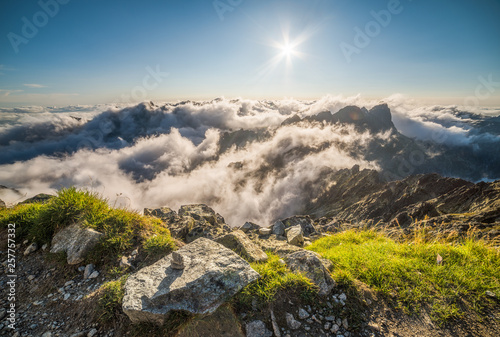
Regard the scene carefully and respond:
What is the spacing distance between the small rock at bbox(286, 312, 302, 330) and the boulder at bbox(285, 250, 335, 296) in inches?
37.9

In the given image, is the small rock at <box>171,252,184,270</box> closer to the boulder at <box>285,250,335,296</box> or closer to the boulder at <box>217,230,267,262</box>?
the boulder at <box>217,230,267,262</box>

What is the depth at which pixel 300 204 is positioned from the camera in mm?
189125

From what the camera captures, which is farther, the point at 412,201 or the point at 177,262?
the point at 412,201

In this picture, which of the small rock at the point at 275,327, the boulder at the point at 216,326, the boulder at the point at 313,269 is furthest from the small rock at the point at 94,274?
the boulder at the point at 313,269

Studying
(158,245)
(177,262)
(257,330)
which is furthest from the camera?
(158,245)

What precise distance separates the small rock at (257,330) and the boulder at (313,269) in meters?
1.58

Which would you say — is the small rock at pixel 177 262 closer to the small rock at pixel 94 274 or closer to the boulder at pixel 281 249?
the small rock at pixel 94 274

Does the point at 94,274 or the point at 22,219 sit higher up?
the point at 22,219

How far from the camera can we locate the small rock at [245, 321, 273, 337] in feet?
13.1

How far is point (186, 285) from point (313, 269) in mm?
3095

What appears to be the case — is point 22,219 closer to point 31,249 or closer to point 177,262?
point 31,249

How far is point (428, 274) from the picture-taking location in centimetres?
557

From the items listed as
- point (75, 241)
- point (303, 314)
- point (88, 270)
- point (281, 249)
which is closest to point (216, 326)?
point (303, 314)

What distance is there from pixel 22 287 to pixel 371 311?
27.4 ft
